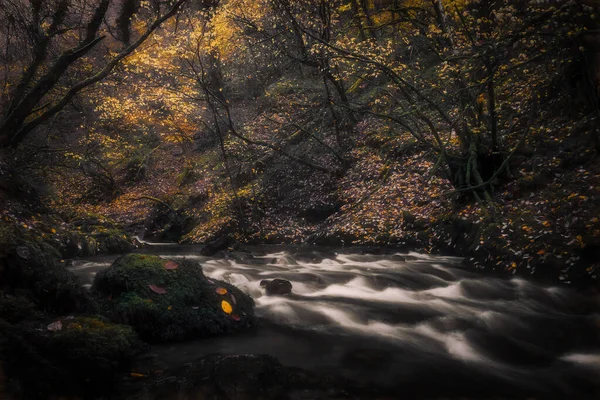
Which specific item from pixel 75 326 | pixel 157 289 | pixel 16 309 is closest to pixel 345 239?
pixel 157 289

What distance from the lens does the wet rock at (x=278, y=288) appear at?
6668 millimetres

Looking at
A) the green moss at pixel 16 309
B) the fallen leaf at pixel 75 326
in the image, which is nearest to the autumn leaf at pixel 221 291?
the fallen leaf at pixel 75 326

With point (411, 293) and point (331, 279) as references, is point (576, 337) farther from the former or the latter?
point (331, 279)

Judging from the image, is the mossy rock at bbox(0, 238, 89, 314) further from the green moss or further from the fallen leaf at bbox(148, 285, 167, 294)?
the fallen leaf at bbox(148, 285, 167, 294)

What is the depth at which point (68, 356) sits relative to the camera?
3.17 m

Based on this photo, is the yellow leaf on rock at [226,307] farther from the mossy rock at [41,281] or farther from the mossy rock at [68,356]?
the mossy rock at [41,281]

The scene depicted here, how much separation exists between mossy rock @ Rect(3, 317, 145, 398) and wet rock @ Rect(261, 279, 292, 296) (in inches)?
118

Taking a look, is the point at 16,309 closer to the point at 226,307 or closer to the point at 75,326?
the point at 75,326

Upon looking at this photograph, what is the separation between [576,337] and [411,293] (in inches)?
99.1

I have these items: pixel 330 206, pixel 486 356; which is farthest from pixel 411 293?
pixel 330 206

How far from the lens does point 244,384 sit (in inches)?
130

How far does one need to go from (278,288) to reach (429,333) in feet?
8.90

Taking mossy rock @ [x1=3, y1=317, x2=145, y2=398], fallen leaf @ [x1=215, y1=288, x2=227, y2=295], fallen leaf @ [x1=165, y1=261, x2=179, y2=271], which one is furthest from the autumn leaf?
mossy rock @ [x1=3, y1=317, x2=145, y2=398]

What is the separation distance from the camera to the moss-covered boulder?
14.4ft
